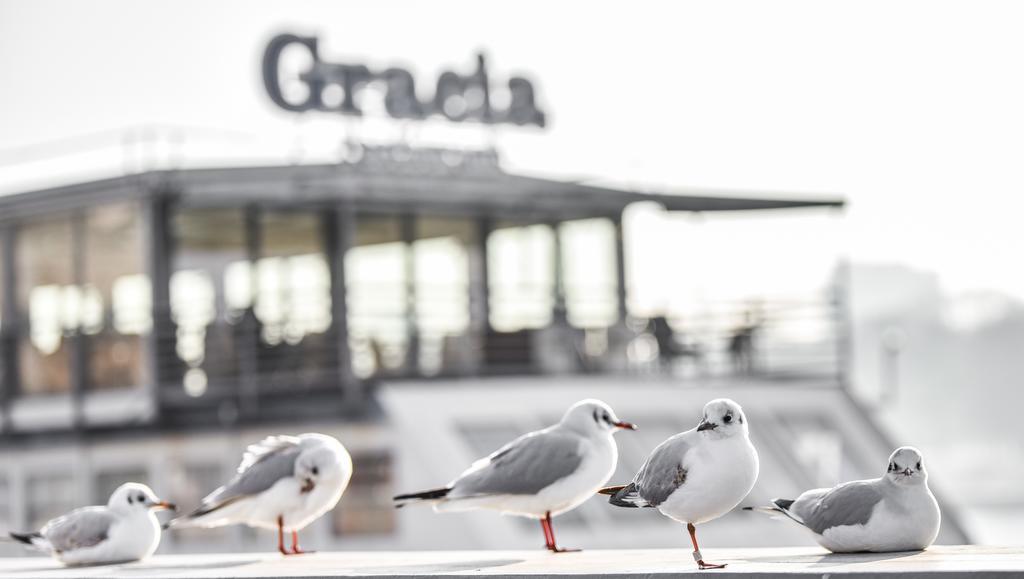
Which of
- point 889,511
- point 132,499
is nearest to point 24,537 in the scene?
point 132,499

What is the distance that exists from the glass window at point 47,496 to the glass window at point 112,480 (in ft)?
1.17

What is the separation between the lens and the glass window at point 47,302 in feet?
69.6

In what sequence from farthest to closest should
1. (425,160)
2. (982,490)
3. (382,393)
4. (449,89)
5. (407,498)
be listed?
(982,490) < (449,89) < (425,160) < (382,393) < (407,498)

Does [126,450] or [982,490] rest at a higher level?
[126,450]

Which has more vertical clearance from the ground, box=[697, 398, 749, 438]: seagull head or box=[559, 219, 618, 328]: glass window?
box=[559, 219, 618, 328]: glass window

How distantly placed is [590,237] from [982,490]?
160131 millimetres

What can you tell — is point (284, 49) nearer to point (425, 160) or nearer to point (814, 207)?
point (425, 160)

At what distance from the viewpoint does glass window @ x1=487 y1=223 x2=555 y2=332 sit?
77.6ft

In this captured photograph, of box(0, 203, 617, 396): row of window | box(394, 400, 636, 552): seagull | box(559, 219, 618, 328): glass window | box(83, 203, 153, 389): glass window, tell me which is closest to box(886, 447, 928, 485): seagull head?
box(394, 400, 636, 552): seagull

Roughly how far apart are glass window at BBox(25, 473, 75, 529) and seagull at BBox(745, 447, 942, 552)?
45.3 ft

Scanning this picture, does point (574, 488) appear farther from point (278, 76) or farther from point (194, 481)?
point (278, 76)

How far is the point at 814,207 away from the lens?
77.9 ft

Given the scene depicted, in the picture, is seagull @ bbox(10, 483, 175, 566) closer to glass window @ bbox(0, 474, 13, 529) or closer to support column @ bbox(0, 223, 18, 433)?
glass window @ bbox(0, 474, 13, 529)

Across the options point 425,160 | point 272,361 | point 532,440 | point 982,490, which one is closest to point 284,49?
point 425,160
